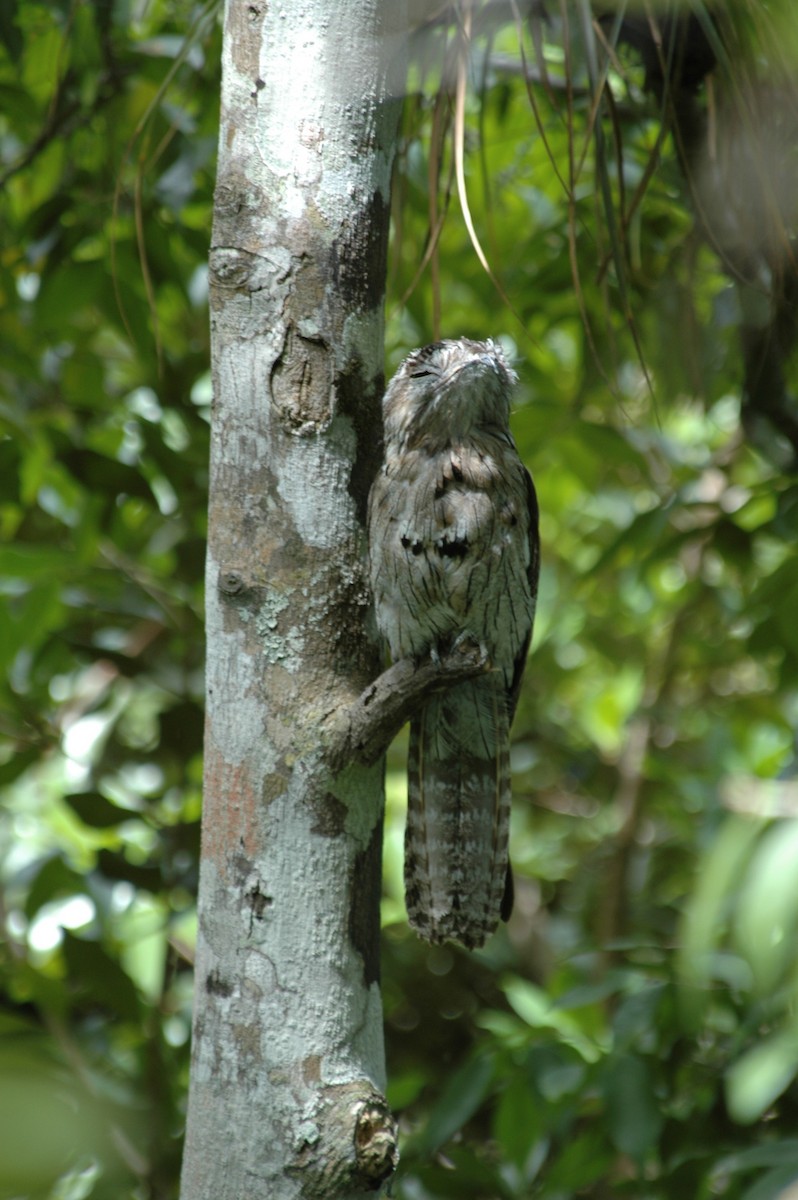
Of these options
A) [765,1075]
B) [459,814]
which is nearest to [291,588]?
[459,814]

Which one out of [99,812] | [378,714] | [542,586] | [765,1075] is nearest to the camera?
[378,714]

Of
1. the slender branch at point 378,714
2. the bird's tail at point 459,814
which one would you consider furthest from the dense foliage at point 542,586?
the slender branch at point 378,714

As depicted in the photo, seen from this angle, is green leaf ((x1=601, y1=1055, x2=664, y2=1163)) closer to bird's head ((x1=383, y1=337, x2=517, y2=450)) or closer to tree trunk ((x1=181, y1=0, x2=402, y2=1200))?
tree trunk ((x1=181, y1=0, x2=402, y2=1200))

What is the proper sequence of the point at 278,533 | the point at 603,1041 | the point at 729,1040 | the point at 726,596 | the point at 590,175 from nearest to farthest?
the point at 278,533 → the point at 729,1040 → the point at 590,175 → the point at 603,1041 → the point at 726,596

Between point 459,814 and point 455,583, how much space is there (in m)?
0.43

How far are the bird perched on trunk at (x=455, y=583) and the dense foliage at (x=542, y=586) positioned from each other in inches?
7.6

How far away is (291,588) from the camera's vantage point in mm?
1474

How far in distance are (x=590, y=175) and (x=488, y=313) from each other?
419mm

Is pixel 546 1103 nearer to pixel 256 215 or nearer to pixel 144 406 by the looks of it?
pixel 256 215

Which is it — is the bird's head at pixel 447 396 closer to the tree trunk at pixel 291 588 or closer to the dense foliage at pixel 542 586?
the dense foliage at pixel 542 586

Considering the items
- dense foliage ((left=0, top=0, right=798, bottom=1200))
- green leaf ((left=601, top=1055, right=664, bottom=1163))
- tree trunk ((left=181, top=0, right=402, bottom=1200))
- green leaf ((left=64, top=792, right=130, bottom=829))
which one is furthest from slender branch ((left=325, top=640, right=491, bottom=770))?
green leaf ((left=64, top=792, right=130, bottom=829))

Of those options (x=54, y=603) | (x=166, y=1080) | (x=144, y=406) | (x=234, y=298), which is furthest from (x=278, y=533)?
(x=144, y=406)

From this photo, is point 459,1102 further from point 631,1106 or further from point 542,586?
point 542,586

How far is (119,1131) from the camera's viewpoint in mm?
2193
